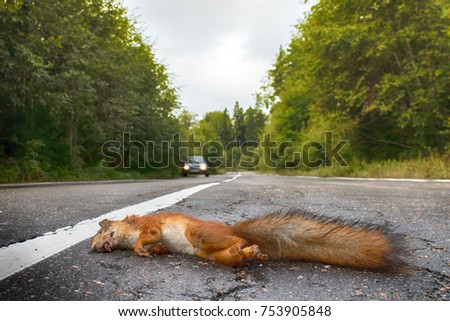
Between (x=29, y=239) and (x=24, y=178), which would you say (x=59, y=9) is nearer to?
(x=24, y=178)

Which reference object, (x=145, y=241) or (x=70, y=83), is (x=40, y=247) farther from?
(x=70, y=83)

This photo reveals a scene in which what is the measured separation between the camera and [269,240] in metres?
1.75

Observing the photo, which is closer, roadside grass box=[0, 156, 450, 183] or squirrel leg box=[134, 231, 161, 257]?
squirrel leg box=[134, 231, 161, 257]

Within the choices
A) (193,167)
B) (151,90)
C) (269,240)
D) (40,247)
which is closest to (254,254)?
(269,240)

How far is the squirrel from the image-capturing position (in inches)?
58.9

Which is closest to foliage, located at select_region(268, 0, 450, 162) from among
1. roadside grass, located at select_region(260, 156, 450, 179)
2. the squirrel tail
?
roadside grass, located at select_region(260, 156, 450, 179)

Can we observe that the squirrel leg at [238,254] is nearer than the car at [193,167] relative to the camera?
Yes

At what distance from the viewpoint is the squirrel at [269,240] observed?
4.91ft

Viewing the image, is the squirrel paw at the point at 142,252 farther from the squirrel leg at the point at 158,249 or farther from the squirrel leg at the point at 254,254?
the squirrel leg at the point at 254,254

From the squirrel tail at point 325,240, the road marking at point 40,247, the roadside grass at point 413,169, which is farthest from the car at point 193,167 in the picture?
the squirrel tail at point 325,240

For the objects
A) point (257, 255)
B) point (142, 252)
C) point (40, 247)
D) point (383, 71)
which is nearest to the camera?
point (257, 255)

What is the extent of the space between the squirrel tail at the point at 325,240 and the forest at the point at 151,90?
868 centimetres

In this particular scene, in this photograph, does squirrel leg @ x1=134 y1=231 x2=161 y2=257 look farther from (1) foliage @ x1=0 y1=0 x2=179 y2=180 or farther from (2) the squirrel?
(1) foliage @ x1=0 y1=0 x2=179 y2=180

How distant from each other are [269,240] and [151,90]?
65.6 ft
